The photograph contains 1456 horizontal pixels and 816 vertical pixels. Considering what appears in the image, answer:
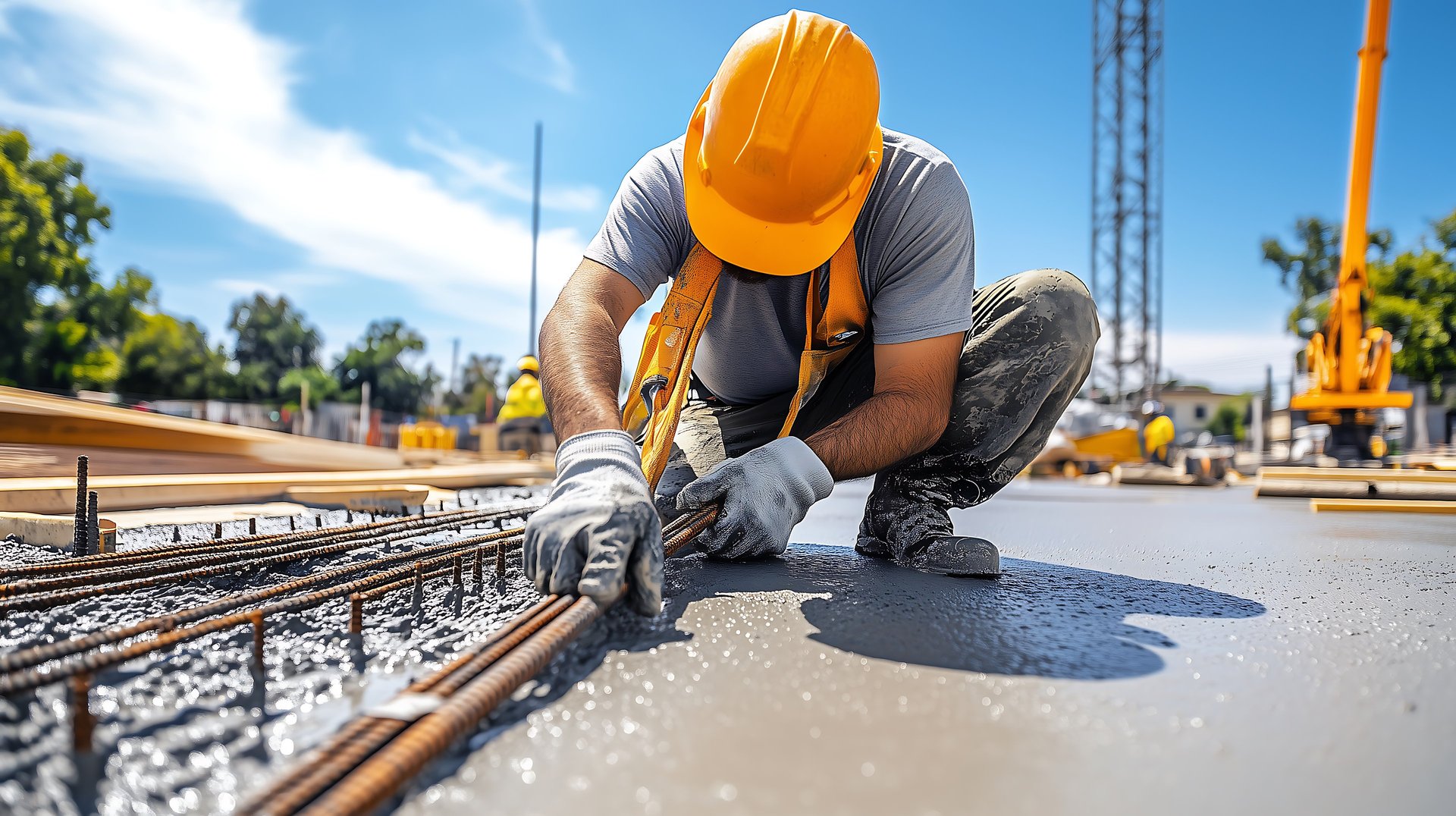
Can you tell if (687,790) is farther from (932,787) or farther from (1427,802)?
(1427,802)

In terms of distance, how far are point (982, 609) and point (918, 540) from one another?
0.50 metres

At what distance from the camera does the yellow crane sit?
8555mm

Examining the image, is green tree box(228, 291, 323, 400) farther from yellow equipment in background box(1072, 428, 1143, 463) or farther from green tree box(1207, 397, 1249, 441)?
green tree box(1207, 397, 1249, 441)

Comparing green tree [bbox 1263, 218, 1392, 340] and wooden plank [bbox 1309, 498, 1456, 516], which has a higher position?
green tree [bbox 1263, 218, 1392, 340]

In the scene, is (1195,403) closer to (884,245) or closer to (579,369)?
(884,245)

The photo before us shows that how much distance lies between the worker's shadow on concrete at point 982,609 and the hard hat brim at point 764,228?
0.67m

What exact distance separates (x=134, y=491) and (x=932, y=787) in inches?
103

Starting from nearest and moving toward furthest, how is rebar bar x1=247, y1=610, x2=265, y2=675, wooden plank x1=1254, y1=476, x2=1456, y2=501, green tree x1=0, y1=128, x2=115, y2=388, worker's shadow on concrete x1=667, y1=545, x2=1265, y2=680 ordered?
1. rebar bar x1=247, y1=610, x2=265, y2=675
2. worker's shadow on concrete x1=667, y1=545, x2=1265, y2=680
3. wooden plank x1=1254, y1=476, x2=1456, y2=501
4. green tree x1=0, y1=128, x2=115, y2=388

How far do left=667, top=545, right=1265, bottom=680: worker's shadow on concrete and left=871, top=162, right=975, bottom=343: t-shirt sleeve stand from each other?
551mm

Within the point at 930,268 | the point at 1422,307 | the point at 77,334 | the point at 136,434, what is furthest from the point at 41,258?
the point at 1422,307

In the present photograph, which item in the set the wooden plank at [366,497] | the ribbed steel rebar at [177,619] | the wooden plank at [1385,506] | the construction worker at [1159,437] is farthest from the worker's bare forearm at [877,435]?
the construction worker at [1159,437]

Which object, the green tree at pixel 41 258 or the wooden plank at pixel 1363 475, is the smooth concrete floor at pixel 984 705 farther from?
the green tree at pixel 41 258

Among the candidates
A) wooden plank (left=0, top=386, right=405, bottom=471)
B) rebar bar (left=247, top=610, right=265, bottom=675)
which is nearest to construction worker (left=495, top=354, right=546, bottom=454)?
wooden plank (left=0, top=386, right=405, bottom=471)

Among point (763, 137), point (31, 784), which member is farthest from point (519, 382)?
point (31, 784)
